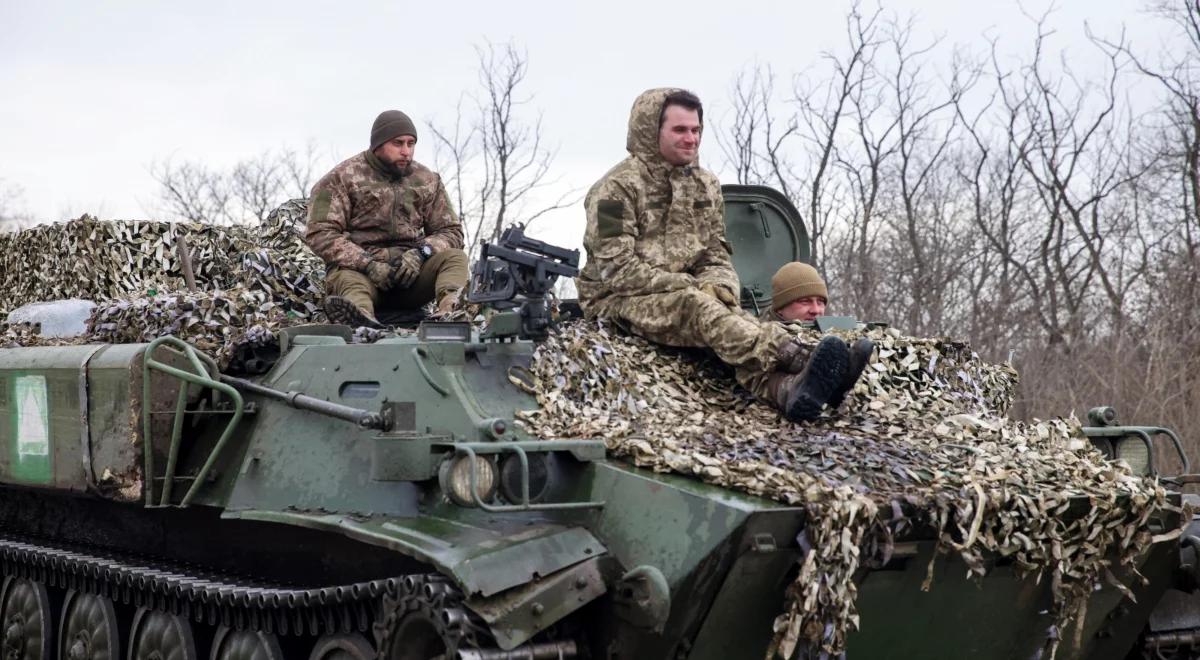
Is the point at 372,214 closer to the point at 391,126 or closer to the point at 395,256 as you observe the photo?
the point at 395,256

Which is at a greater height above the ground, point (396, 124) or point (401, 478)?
point (396, 124)

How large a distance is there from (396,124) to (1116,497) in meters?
4.67

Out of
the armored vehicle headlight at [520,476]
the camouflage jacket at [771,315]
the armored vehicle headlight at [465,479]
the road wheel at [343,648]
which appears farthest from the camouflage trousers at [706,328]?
the road wheel at [343,648]

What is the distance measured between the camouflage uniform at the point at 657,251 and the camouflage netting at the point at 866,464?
0.17 meters

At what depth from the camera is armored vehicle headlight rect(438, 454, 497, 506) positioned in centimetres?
568

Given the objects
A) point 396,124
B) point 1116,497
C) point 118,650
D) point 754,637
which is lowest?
point 118,650

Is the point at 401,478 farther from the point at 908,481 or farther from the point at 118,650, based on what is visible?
the point at 118,650

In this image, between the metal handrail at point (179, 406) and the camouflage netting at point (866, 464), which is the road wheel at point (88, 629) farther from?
the camouflage netting at point (866, 464)

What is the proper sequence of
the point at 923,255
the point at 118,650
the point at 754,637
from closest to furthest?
the point at 754,637 → the point at 118,650 → the point at 923,255

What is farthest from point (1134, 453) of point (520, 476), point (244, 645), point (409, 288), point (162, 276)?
point (162, 276)

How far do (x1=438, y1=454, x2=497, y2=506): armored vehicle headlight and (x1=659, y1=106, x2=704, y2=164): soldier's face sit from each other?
247cm

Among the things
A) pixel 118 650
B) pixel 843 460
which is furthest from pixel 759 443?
pixel 118 650

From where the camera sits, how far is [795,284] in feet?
27.3

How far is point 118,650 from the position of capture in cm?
784
